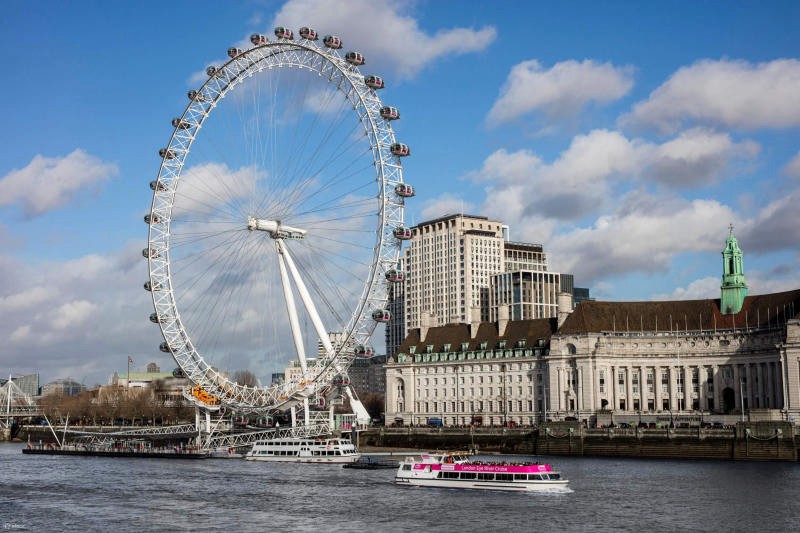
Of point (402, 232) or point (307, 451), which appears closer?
point (402, 232)

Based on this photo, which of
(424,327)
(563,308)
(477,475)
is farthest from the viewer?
(424,327)

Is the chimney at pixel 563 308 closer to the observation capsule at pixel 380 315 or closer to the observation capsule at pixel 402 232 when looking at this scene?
the observation capsule at pixel 380 315

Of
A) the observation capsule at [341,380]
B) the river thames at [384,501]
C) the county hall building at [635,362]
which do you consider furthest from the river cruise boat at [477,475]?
the county hall building at [635,362]

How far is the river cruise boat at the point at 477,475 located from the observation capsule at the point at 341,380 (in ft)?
91.4

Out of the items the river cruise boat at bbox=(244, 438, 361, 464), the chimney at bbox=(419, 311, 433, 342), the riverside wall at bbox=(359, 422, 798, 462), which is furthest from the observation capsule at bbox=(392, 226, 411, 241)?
the chimney at bbox=(419, 311, 433, 342)

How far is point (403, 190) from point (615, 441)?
38768 mm

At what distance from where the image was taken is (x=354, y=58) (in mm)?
103938

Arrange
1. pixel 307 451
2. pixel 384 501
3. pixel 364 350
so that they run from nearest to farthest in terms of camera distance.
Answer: pixel 384 501, pixel 364 350, pixel 307 451

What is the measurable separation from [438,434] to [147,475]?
46390mm

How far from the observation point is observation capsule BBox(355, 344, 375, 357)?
110 m

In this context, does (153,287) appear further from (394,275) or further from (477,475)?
(477,475)

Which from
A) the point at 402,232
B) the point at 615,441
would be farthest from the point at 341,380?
the point at 615,441

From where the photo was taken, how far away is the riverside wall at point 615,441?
106 m

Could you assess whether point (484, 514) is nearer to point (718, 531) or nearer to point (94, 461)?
point (718, 531)
